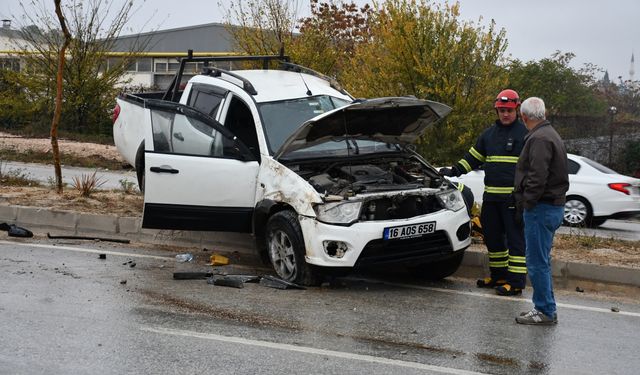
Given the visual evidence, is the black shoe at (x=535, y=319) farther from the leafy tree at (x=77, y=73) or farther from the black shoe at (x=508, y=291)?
the leafy tree at (x=77, y=73)

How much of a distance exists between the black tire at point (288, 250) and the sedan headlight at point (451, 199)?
1.38 metres

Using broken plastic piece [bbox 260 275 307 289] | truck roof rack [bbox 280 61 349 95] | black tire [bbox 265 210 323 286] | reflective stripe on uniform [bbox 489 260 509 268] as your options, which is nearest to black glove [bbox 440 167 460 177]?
reflective stripe on uniform [bbox 489 260 509 268]

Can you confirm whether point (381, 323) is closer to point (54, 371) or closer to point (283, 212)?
point (283, 212)

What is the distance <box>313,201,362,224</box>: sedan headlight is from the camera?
25.4 feet

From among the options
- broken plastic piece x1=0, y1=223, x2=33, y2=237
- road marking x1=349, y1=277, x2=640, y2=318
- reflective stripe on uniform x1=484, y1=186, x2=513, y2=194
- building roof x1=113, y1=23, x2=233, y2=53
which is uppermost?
building roof x1=113, y1=23, x2=233, y2=53

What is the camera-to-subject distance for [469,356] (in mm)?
5945

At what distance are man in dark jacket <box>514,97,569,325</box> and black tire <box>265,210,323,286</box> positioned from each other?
1.99 metres

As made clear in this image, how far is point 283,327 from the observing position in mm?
6551

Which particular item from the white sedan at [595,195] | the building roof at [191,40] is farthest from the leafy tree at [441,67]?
the building roof at [191,40]

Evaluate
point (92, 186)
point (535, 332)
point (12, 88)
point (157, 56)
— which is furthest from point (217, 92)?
point (157, 56)

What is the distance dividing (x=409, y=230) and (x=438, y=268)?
0.96 meters

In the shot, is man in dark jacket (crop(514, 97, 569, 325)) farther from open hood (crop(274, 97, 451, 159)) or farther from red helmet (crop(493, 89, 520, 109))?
open hood (crop(274, 97, 451, 159))

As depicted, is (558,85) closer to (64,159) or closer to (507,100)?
(64,159)

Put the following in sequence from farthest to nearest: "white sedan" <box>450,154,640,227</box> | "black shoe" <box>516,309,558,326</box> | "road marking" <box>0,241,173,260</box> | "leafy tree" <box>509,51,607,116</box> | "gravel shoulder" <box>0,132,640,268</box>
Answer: "leafy tree" <box>509,51,607,116</box>
"white sedan" <box>450,154,640,227</box>
"road marking" <box>0,241,173,260</box>
"gravel shoulder" <box>0,132,640,268</box>
"black shoe" <box>516,309,558,326</box>
